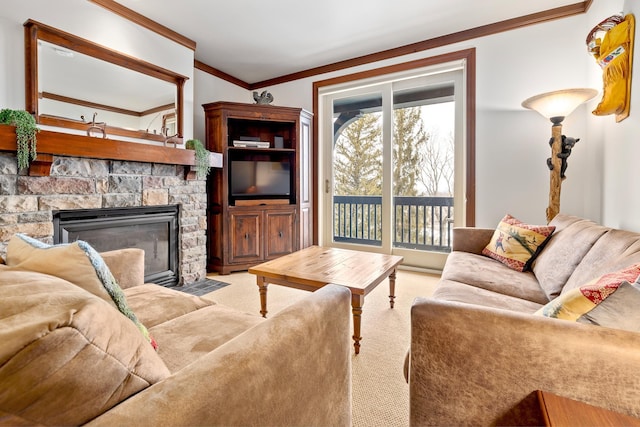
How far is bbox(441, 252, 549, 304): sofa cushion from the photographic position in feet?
5.20

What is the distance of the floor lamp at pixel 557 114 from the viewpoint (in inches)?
86.1

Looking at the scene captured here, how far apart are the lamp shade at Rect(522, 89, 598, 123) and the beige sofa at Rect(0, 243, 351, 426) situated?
2447mm

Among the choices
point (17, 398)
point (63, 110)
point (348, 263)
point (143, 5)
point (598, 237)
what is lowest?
point (348, 263)

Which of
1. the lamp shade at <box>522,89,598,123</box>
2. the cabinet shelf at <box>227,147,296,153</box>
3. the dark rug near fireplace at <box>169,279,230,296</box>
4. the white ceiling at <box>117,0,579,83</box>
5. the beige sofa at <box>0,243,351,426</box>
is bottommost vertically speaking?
the dark rug near fireplace at <box>169,279,230,296</box>

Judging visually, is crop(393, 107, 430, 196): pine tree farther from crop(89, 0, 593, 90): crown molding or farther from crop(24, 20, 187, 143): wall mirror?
crop(24, 20, 187, 143): wall mirror

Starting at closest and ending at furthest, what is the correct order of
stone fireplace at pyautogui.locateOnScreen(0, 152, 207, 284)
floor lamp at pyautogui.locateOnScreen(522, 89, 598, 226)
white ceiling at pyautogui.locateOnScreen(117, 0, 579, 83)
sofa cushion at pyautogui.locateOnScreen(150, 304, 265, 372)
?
1. sofa cushion at pyautogui.locateOnScreen(150, 304, 265, 372)
2. stone fireplace at pyautogui.locateOnScreen(0, 152, 207, 284)
3. floor lamp at pyautogui.locateOnScreen(522, 89, 598, 226)
4. white ceiling at pyautogui.locateOnScreen(117, 0, 579, 83)

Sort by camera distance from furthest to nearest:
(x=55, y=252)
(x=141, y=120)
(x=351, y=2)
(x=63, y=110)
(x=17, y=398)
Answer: (x=141, y=120) → (x=351, y=2) → (x=63, y=110) → (x=55, y=252) → (x=17, y=398)

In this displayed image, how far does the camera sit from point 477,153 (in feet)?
10.0

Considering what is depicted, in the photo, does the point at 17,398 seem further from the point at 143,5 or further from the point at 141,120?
the point at 143,5

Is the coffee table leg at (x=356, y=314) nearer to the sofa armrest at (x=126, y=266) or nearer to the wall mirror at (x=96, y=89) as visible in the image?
the sofa armrest at (x=126, y=266)

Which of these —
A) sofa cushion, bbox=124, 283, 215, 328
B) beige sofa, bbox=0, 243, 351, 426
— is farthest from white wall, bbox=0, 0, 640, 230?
beige sofa, bbox=0, 243, 351, 426

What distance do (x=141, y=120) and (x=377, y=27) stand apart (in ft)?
8.14

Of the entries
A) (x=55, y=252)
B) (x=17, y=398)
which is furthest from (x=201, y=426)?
(x=55, y=252)

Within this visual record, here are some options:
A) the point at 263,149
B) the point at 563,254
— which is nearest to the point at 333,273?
the point at 563,254
